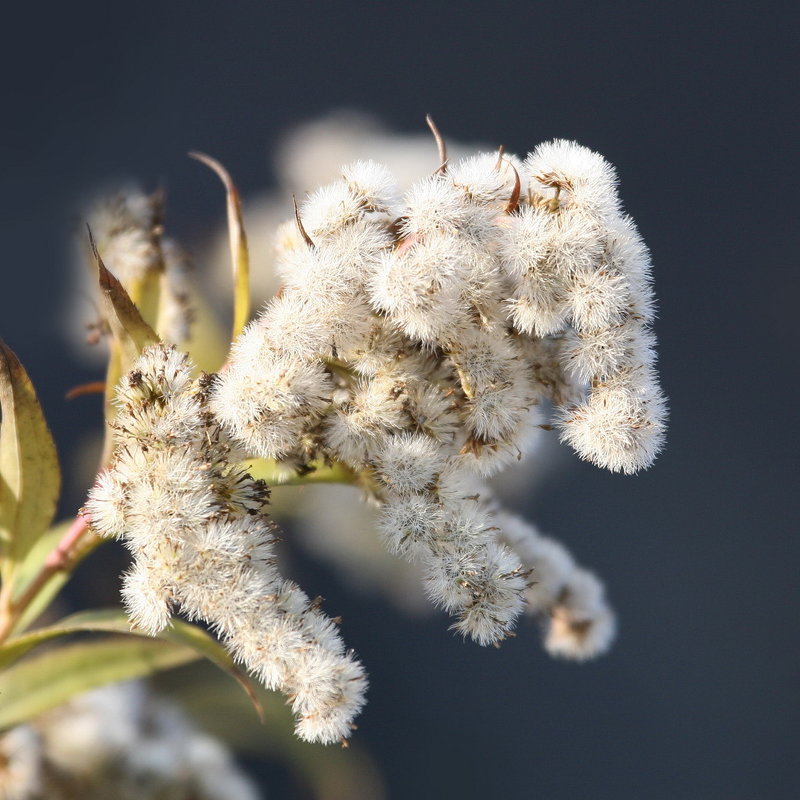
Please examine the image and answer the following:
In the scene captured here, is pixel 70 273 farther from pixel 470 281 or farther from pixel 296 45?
pixel 470 281

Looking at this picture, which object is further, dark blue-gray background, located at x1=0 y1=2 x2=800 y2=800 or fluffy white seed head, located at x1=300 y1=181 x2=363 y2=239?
dark blue-gray background, located at x1=0 y1=2 x2=800 y2=800

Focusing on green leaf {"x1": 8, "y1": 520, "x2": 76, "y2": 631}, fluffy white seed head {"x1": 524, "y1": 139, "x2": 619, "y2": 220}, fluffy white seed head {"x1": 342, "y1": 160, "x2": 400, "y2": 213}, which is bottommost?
green leaf {"x1": 8, "y1": 520, "x2": 76, "y2": 631}

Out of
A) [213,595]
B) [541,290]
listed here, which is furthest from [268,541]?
[541,290]

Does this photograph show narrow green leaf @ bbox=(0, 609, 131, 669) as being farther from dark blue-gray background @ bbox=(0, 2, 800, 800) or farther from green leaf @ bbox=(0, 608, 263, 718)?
dark blue-gray background @ bbox=(0, 2, 800, 800)

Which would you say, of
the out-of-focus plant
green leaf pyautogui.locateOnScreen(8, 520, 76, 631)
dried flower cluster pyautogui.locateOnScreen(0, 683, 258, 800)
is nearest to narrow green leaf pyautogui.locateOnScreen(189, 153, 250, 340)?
the out-of-focus plant

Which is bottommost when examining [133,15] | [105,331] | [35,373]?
[35,373]

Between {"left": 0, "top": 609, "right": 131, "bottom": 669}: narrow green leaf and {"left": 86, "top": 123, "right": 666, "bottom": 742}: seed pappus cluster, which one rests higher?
{"left": 86, "top": 123, "right": 666, "bottom": 742}: seed pappus cluster

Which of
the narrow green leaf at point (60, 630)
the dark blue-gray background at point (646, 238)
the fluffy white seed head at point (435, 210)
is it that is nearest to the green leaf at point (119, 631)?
the narrow green leaf at point (60, 630)
